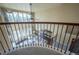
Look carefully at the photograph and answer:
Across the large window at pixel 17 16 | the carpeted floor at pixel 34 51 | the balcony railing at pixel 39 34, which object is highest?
the large window at pixel 17 16

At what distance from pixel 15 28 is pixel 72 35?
0.63 meters

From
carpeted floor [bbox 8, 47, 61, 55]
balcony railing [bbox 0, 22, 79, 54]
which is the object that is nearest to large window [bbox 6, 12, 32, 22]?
balcony railing [bbox 0, 22, 79, 54]

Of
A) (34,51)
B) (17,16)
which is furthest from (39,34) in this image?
(17,16)

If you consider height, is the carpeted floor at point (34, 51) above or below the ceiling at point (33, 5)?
below

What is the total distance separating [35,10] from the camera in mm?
1236

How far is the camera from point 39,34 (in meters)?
1.26

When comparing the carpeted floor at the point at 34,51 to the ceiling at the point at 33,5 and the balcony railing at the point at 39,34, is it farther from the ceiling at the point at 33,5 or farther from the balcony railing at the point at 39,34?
the ceiling at the point at 33,5

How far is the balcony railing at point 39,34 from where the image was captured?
125 centimetres

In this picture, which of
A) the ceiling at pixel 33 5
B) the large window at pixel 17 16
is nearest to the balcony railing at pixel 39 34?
the large window at pixel 17 16

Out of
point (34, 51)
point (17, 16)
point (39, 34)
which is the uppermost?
point (17, 16)

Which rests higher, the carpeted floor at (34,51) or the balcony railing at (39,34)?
the balcony railing at (39,34)

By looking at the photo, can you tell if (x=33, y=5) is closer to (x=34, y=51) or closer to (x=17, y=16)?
(x=17, y=16)

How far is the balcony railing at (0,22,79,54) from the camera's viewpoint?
4.09ft

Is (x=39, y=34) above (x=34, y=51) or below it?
above
